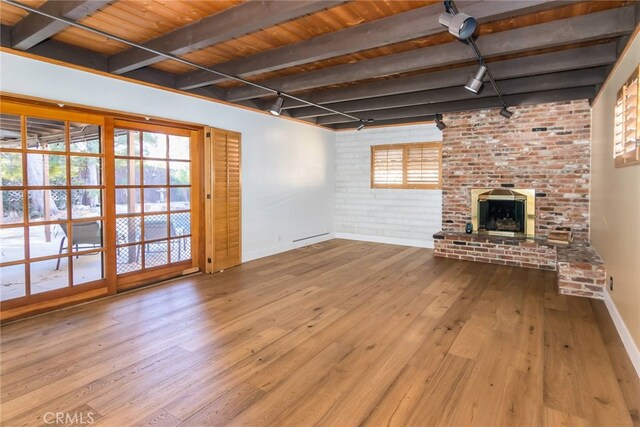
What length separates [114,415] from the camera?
2.07 meters

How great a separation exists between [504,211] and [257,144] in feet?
15.1

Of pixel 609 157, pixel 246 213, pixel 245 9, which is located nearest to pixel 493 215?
pixel 609 157

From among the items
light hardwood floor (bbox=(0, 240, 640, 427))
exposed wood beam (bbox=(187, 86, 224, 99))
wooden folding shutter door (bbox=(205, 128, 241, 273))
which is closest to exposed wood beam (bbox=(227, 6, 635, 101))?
exposed wood beam (bbox=(187, 86, 224, 99))

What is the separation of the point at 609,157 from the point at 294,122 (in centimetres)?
508

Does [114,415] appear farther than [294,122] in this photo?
No

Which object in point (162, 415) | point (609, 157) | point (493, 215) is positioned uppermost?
point (609, 157)

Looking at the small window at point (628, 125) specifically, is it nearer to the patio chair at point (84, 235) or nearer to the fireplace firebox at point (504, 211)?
the fireplace firebox at point (504, 211)

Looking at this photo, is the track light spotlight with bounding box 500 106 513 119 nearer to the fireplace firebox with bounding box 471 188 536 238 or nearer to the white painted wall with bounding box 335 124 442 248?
the fireplace firebox with bounding box 471 188 536 238

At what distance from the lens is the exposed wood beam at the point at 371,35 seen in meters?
2.63

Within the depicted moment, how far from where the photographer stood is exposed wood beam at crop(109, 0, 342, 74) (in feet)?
8.73

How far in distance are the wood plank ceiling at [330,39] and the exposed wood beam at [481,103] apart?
80cm

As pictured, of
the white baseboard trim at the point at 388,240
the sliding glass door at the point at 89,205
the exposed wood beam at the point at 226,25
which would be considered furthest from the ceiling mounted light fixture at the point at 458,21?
the white baseboard trim at the point at 388,240

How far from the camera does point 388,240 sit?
791 cm

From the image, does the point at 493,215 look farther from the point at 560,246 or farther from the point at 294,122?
the point at 294,122
